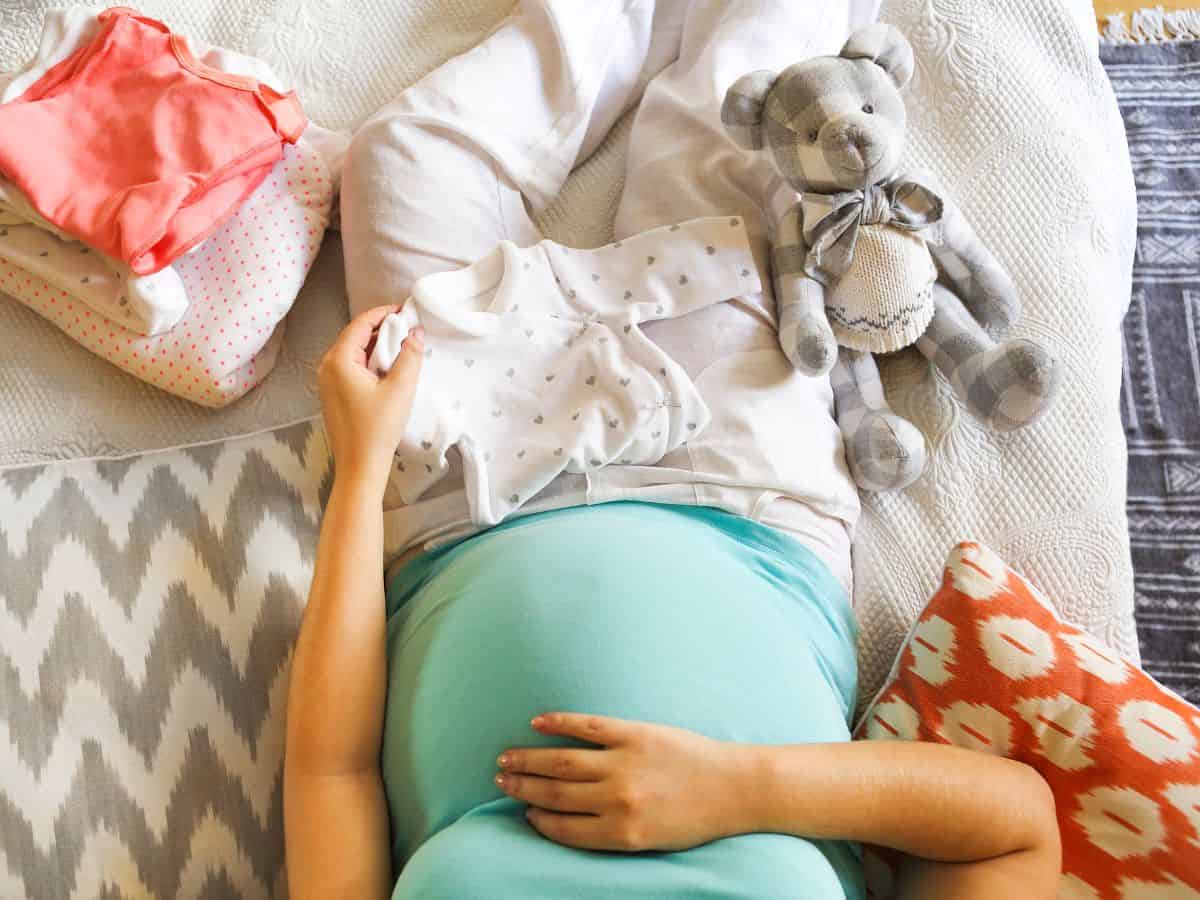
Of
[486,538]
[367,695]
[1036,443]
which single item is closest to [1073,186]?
[1036,443]

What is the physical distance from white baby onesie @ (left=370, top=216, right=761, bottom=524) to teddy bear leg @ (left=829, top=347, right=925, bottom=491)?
140 mm

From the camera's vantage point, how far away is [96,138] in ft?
3.25

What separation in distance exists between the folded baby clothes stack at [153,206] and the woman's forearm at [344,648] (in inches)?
8.8

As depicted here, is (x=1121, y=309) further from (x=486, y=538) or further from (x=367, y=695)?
(x=367, y=695)

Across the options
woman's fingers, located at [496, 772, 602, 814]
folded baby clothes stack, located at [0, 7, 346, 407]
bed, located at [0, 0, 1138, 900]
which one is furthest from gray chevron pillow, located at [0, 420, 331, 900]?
woman's fingers, located at [496, 772, 602, 814]

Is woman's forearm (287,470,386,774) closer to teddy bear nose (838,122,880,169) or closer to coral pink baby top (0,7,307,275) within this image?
coral pink baby top (0,7,307,275)

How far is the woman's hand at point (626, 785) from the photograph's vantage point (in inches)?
27.3

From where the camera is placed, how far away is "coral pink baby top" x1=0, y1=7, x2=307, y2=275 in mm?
936

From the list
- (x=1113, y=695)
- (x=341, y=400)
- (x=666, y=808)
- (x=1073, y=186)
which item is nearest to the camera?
(x=666, y=808)

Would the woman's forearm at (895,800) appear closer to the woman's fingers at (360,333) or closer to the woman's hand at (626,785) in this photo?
the woman's hand at (626,785)

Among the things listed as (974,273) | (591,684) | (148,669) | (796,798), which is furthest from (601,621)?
(974,273)

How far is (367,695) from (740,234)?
0.54m

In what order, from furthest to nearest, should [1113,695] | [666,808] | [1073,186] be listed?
1. [1073,186]
2. [1113,695]
3. [666,808]

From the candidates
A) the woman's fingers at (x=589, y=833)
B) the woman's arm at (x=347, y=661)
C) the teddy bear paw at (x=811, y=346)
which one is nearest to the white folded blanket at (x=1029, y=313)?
the teddy bear paw at (x=811, y=346)
